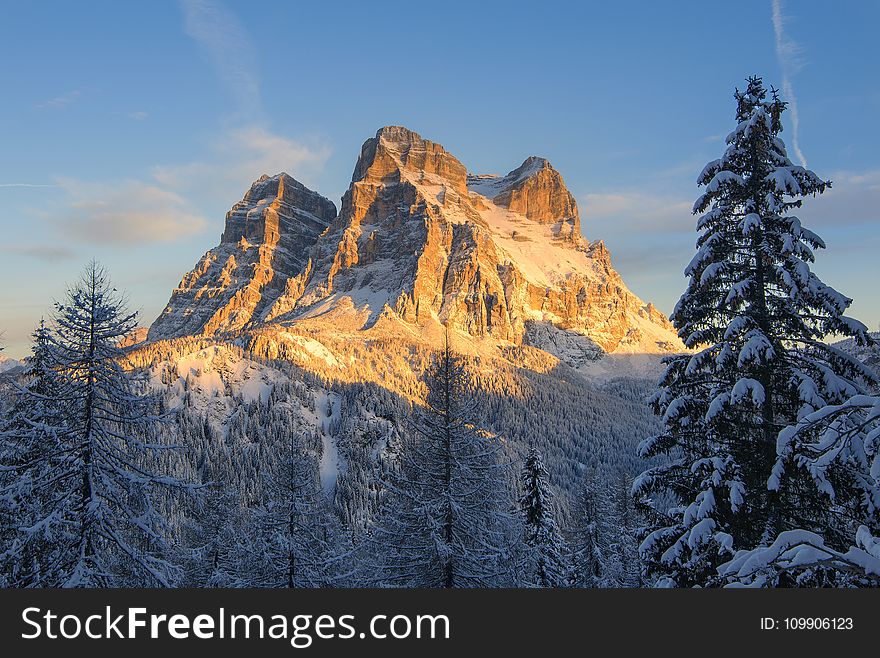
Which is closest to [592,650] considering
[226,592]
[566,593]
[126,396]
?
[566,593]

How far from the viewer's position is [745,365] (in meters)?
9.83

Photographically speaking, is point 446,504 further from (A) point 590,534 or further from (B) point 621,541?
(B) point 621,541

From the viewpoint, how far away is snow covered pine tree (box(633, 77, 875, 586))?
31.2 ft

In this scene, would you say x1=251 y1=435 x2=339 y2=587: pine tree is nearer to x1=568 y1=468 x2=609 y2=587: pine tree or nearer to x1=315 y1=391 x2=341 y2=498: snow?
x1=568 y1=468 x2=609 y2=587: pine tree

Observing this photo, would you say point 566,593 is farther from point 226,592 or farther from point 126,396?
point 126,396

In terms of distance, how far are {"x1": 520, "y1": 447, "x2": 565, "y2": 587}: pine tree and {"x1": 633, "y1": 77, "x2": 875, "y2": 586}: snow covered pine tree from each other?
1999 cm

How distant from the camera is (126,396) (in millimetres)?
12820

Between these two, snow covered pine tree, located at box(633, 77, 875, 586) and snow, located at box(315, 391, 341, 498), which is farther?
snow, located at box(315, 391, 341, 498)

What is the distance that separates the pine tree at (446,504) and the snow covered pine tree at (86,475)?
700 centimetres

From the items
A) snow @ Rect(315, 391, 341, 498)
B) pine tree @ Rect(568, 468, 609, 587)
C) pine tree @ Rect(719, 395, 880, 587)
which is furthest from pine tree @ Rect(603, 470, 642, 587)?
snow @ Rect(315, 391, 341, 498)

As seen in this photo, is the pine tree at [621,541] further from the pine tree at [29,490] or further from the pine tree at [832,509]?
the pine tree at [29,490]

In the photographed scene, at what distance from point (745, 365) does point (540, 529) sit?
22874 mm

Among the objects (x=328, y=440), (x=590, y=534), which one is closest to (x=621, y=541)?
(x=590, y=534)

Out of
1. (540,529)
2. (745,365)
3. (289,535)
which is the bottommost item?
(540,529)
